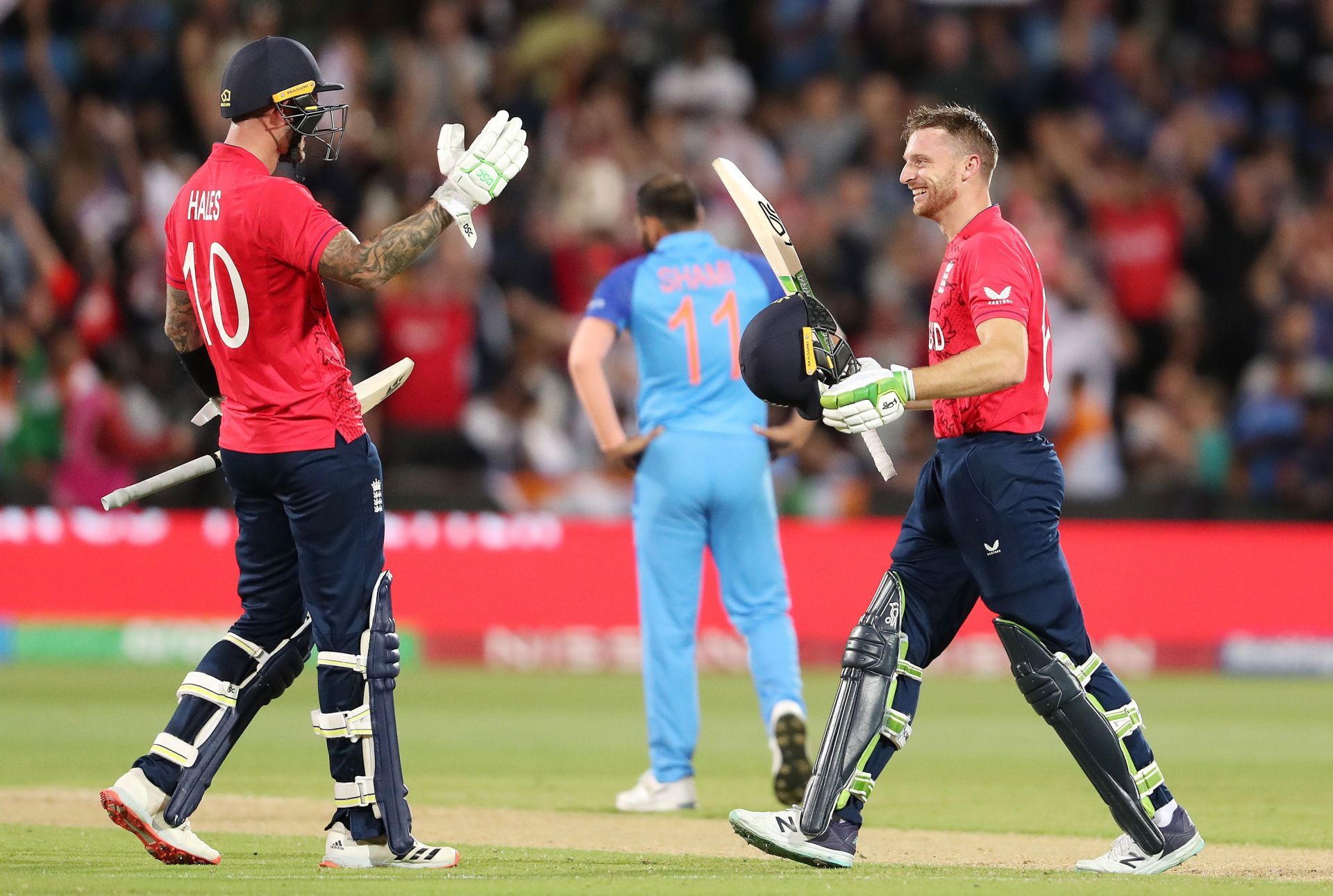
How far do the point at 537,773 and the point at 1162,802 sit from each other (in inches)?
163

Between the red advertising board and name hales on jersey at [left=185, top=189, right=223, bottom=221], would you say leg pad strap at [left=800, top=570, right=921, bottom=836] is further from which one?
the red advertising board

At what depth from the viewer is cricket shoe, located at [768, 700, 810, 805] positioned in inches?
314

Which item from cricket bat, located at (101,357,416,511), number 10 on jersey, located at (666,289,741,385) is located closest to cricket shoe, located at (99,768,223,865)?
cricket bat, located at (101,357,416,511)

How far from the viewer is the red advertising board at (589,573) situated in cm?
1455

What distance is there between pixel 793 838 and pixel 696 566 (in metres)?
2.53

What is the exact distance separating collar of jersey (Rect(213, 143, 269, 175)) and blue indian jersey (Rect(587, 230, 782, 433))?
2544 mm

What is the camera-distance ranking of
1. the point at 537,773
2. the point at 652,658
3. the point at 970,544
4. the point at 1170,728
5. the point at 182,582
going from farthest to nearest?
the point at 182,582 → the point at 1170,728 → the point at 537,773 → the point at 652,658 → the point at 970,544

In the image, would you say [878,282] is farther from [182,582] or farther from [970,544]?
[970,544]

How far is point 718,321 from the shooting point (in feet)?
28.1

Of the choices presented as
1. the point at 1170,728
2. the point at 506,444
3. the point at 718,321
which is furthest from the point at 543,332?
the point at 718,321

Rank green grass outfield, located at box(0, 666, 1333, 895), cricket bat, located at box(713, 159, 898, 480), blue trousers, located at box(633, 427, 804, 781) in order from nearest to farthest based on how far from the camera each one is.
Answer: green grass outfield, located at box(0, 666, 1333, 895)
cricket bat, located at box(713, 159, 898, 480)
blue trousers, located at box(633, 427, 804, 781)

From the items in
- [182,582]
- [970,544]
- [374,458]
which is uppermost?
[374,458]

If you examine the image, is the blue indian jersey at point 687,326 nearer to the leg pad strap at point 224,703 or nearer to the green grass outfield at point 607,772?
the green grass outfield at point 607,772

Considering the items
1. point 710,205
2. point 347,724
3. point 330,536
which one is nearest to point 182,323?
point 330,536
